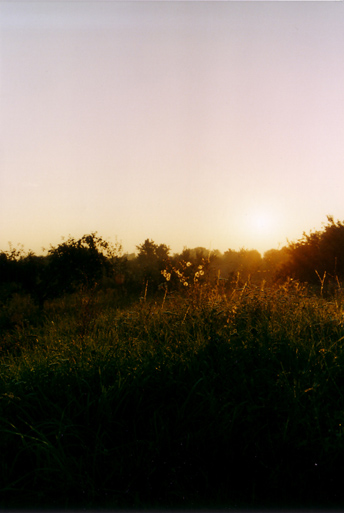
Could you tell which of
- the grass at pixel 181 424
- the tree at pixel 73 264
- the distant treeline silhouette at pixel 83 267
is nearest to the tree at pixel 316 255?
the distant treeline silhouette at pixel 83 267

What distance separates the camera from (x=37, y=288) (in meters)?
13.0

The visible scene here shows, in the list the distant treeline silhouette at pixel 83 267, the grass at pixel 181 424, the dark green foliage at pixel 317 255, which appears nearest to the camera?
the grass at pixel 181 424

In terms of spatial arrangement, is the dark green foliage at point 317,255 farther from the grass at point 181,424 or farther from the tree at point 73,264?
the grass at point 181,424

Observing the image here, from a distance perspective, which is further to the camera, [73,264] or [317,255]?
[317,255]

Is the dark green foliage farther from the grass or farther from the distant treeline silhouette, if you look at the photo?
the grass

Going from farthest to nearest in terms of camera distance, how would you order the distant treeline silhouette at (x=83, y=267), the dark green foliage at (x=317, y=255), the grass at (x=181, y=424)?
1. the dark green foliage at (x=317, y=255)
2. the distant treeline silhouette at (x=83, y=267)
3. the grass at (x=181, y=424)

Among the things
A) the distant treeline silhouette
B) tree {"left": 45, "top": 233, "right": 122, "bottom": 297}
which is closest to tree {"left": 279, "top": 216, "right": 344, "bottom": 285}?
the distant treeline silhouette

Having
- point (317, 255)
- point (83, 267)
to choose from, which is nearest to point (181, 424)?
point (83, 267)

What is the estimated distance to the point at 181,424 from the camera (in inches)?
146

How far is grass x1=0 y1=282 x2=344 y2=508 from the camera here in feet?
11.0

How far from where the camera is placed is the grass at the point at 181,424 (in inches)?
132

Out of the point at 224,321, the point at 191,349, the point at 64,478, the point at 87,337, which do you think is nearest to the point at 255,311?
the point at 224,321

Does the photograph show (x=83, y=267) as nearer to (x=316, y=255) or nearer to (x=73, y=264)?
(x=73, y=264)

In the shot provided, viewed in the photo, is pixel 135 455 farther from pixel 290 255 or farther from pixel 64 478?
pixel 290 255
